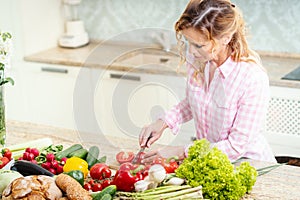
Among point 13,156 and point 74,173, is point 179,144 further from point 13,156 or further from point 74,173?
point 13,156

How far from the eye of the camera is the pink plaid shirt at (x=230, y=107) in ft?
6.06

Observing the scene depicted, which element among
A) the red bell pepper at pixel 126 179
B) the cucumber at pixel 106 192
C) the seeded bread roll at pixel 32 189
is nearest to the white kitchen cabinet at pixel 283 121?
the red bell pepper at pixel 126 179

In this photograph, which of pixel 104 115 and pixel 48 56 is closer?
pixel 104 115

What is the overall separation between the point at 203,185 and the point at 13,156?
73cm

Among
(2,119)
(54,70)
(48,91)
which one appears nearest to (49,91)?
(48,91)

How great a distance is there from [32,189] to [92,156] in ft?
1.23

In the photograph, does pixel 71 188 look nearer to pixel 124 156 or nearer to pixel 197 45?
pixel 124 156

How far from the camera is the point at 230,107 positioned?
1892 mm

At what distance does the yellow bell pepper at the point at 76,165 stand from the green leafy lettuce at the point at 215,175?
34cm

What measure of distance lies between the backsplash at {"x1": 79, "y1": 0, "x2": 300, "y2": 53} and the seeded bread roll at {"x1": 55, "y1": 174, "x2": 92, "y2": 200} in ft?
5.82

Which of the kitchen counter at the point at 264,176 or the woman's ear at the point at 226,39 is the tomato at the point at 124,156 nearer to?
the kitchen counter at the point at 264,176

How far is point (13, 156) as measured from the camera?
188 cm

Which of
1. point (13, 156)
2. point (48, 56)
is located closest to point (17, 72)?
point (48, 56)

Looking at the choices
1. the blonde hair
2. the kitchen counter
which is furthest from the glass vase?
the blonde hair
